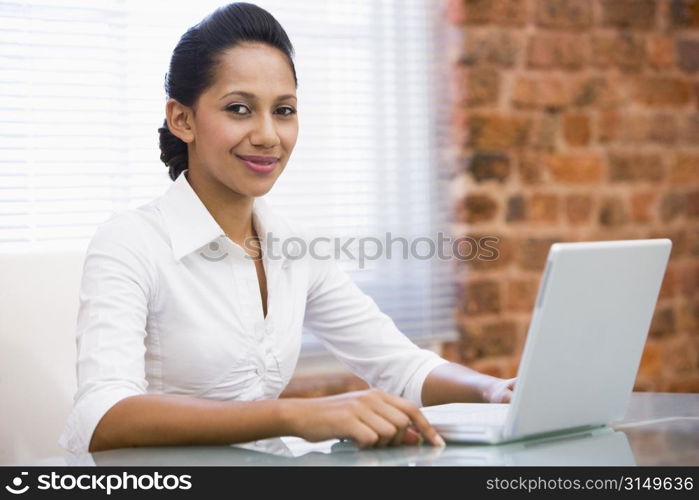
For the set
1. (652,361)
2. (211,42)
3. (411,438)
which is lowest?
(652,361)

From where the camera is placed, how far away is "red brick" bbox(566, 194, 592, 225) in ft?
9.62

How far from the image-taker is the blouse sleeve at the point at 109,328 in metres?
1.37

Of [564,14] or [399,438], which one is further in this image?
[564,14]

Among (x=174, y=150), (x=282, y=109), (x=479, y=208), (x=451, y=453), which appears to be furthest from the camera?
(x=479, y=208)

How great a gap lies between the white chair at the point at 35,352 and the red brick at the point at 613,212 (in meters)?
1.81

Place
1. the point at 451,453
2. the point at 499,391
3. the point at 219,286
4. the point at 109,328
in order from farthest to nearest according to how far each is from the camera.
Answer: the point at 219,286, the point at 499,391, the point at 109,328, the point at 451,453

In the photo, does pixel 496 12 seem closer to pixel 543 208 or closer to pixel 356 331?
pixel 543 208

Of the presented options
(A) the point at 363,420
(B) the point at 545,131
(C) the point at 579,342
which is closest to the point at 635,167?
(B) the point at 545,131

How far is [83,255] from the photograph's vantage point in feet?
5.82

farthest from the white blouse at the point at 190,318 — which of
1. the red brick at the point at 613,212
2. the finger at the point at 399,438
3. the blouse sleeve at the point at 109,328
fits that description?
the red brick at the point at 613,212

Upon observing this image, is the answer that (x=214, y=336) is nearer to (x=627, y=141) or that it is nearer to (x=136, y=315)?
(x=136, y=315)

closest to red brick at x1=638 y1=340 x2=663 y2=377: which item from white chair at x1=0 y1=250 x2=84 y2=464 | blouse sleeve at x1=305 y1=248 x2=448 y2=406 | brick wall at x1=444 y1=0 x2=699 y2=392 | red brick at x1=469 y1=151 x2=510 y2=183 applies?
brick wall at x1=444 y1=0 x2=699 y2=392

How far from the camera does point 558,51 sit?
2.91 metres

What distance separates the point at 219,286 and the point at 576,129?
1642 millimetres
